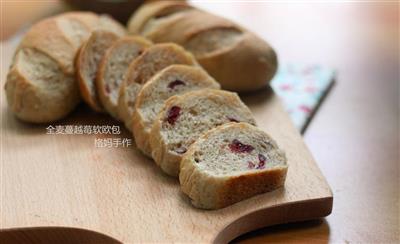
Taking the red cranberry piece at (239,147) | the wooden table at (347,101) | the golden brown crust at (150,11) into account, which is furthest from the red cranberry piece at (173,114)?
the golden brown crust at (150,11)

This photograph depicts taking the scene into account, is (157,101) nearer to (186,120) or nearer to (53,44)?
(186,120)

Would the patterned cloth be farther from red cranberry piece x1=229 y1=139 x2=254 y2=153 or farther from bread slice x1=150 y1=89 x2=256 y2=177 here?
red cranberry piece x1=229 y1=139 x2=254 y2=153

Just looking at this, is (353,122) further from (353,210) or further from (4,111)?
(4,111)

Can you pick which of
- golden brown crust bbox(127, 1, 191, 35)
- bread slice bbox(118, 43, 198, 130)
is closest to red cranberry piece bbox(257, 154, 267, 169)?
bread slice bbox(118, 43, 198, 130)

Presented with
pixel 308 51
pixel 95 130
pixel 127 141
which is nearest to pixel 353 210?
pixel 127 141

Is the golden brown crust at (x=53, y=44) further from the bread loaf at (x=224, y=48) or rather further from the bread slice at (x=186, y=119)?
the bread slice at (x=186, y=119)

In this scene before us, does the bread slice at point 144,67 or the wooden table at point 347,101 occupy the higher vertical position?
the bread slice at point 144,67
